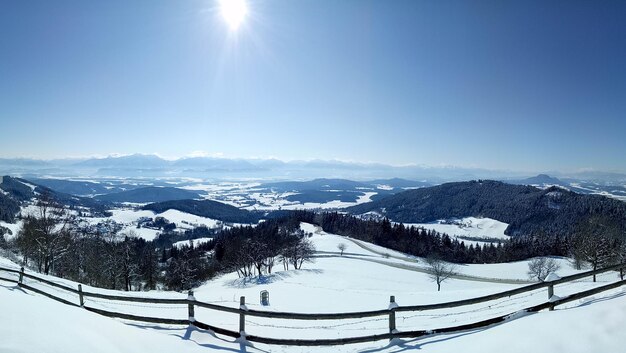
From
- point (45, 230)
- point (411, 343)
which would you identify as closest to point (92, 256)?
point (45, 230)

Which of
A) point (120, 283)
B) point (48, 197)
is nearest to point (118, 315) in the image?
point (48, 197)

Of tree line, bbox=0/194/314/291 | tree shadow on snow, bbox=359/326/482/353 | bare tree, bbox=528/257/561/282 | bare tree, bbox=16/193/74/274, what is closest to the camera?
tree shadow on snow, bbox=359/326/482/353

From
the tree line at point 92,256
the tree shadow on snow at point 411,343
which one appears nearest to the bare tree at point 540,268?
the tree line at point 92,256

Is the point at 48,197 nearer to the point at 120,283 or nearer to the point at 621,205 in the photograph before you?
the point at 120,283

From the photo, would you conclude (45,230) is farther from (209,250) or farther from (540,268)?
(209,250)

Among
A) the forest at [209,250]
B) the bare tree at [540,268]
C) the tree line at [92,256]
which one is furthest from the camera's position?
the bare tree at [540,268]

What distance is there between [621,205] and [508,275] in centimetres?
19185

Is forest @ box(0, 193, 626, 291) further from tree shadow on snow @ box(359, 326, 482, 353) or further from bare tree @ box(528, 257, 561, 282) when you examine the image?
tree shadow on snow @ box(359, 326, 482, 353)

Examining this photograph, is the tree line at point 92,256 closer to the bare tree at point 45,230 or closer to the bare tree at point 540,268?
the bare tree at point 45,230

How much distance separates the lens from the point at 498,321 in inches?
370

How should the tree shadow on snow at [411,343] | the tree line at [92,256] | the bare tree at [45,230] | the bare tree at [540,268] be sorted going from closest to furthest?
1. the tree shadow on snow at [411,343]
2. the bare tree at [45,230]
3. the tree line at [92,256]
4. the bare tree at [540,268]

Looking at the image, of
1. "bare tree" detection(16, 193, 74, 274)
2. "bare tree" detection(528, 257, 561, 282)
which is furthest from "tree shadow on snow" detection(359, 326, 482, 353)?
"bare tree" detection(528, 257, 561, 282)

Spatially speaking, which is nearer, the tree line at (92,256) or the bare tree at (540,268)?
the tree line at (92,256)

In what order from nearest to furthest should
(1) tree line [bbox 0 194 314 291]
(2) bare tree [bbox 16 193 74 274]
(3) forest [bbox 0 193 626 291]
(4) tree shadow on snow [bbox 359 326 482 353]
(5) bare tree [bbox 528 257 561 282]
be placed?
(4) tree shadow on snow [bbox 359 326 482 353], (2) bare tree [bbox 16 193 74 274], (1) tree line [bbox 0 194 314 291], (3) forest [bbox 0 193 626 291], (5) bare tree [bbox 528 257 561 282]
